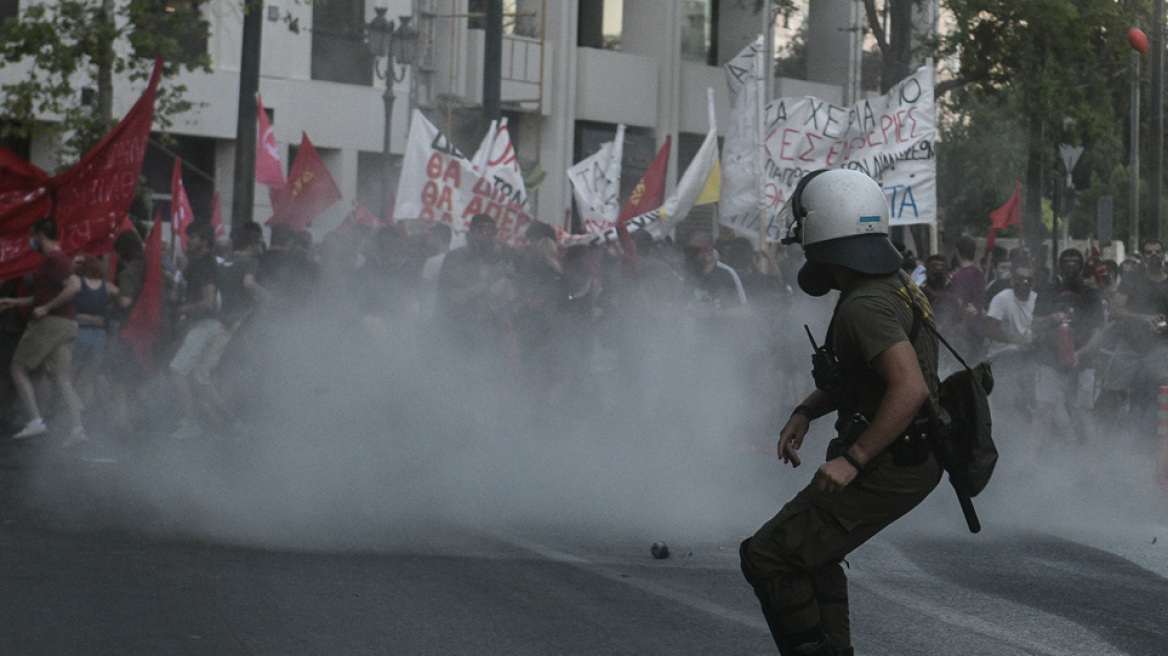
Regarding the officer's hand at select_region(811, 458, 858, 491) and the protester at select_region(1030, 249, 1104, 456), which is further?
the protester at select_region(1030, 249, 1104, 456)

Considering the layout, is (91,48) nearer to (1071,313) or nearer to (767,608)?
(1071,313)

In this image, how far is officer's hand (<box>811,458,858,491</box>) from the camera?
4.02 meters

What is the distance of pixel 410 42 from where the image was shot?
1833cm

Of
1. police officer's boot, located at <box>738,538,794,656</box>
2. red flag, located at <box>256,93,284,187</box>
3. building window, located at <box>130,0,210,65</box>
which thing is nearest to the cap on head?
police officer's boot, located at <box>738,538,794,656</box>

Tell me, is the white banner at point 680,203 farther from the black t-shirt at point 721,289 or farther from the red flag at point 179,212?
the red flag at point 179,212

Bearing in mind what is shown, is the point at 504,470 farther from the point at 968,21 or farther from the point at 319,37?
the point at 319,37

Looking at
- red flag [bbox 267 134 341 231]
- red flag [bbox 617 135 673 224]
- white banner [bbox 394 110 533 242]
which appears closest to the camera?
white banner [bbox 394 110 533 242]

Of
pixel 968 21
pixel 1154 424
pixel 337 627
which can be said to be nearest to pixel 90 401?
pixel 337 627

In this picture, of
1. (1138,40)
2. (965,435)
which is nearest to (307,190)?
(1138,40)

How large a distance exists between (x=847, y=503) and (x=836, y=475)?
0.15 metres

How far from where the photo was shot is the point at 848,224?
4.18 metres

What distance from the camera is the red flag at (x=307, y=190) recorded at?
49.9 ft

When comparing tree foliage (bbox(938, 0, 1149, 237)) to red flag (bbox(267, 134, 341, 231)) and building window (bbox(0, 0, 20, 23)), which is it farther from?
building window (bbox(0, 0, 20, 23))

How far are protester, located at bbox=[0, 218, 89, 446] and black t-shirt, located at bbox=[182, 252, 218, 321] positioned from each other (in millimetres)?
814
